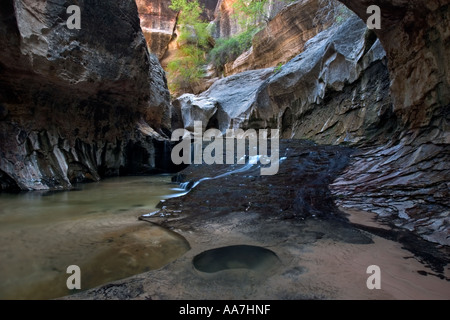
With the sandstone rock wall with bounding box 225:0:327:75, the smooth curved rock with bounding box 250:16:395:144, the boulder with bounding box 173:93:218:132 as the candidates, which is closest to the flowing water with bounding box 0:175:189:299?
the smooth curved rock with bounding box 250:16:395:144

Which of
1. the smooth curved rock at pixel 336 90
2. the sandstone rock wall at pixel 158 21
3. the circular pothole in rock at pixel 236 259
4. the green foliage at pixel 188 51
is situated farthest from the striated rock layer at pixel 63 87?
the sandstone rock wall at pixel 158 21

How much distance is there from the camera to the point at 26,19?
175 inches

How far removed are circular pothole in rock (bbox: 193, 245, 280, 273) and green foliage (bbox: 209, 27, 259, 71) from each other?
61.8ft

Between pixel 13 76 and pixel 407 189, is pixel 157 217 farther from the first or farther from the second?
pixel 13 76

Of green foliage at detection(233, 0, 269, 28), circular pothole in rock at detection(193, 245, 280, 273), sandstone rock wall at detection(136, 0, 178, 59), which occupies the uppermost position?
sandstone rock wall at detection(136, 0, 178, 59)

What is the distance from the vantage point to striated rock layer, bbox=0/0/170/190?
466 centimetres

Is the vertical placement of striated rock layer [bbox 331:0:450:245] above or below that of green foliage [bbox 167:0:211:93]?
below

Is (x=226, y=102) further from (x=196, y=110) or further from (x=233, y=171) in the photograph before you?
(x=233, y=171)

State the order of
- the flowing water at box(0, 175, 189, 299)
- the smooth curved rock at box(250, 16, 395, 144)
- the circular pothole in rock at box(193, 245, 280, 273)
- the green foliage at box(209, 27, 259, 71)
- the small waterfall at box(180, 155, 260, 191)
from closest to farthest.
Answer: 1. the flowing water at box(0, 175, 189, 299)
2. the circular pothole in rock at box(193, 245, 280, 273)
3. the small waterfall at box(180, 155, 260, 191)
4. the smooth curved rock at box(250, 16, 395, 144)
5. the green foliage at box(209, 27, 259, 71)

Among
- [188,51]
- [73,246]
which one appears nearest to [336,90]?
[73,246]

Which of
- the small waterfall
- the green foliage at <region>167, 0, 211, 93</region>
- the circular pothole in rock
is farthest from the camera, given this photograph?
the green foliage at <region>167, 0, 211, 93</region>

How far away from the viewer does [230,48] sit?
19859mm

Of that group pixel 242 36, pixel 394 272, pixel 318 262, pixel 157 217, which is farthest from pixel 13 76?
pixel 242 36

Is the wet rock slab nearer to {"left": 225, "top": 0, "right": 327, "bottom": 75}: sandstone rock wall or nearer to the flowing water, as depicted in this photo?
Answer: the flowing water
